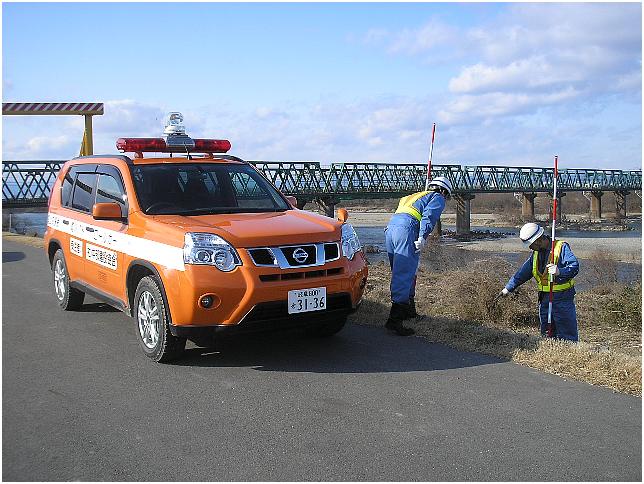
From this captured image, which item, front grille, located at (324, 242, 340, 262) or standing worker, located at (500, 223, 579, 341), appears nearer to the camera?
front grille, located at (324, 242, 340, 262)

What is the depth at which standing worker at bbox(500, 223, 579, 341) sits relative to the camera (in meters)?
7.80

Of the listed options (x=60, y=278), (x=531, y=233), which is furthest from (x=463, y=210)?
(x=60, y=278)

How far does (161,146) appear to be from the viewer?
25.9 feet

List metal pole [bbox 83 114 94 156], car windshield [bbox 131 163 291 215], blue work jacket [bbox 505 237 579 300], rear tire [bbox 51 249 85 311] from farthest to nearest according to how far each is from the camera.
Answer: metal pole [bbox 83 114 94 156] → rear tire [bbox 51 249 85 311] → blue work jacket [bbox 505 237 579 300] → car windshield [bbox 131 163 291 215]

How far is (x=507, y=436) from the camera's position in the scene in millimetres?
4383

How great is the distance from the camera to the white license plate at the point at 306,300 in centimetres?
580

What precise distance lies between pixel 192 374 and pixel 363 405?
1657 millimetres

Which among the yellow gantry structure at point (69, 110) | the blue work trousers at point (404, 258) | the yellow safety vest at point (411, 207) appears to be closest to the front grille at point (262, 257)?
the blue work trousers at point (404, 258)

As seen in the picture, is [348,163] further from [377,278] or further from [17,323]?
[17,323]

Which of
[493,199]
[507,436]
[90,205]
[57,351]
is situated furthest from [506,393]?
[493,199]

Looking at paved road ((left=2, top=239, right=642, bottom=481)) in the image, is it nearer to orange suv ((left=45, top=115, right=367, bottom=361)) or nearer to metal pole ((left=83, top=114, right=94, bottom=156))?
orange suv ((left=45, top=115, right=367, bottom=361))

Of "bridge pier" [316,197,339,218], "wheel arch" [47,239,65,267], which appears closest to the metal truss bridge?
"bridge pier" [316,197,339,218]

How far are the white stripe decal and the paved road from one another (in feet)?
3.21

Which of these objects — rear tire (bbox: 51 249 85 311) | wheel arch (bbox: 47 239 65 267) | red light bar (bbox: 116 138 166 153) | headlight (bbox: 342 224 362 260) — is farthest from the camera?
wheel arch (bbox: 47 239 65 267)
